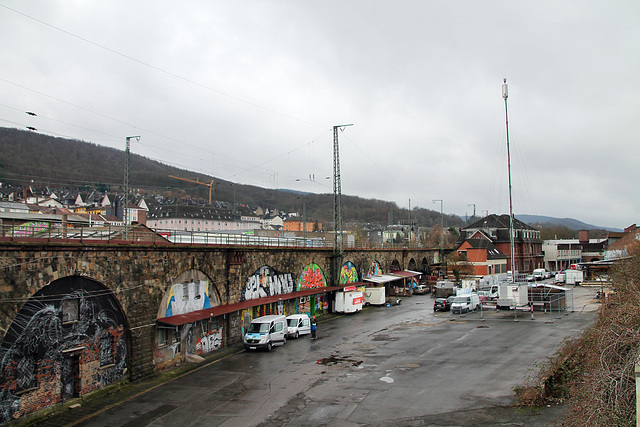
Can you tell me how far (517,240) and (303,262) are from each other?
199 ft

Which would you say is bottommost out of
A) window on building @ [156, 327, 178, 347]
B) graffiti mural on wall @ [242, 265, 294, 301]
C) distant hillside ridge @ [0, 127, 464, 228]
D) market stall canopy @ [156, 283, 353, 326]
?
window on building @ [156, 327, 178, 347]

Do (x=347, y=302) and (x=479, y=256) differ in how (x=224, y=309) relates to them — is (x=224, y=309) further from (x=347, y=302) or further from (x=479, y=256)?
(x=479, y=256)

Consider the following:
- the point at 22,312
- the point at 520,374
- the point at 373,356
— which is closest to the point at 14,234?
the point at 22,312

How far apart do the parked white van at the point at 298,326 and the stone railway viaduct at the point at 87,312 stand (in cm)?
423

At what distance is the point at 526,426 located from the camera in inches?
510

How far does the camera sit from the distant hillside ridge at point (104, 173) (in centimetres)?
8937

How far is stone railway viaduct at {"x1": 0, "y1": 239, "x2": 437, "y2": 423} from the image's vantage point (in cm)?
1547

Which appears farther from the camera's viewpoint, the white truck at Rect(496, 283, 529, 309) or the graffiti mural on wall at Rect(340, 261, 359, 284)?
the graffiti mural on wall at Rect(340, 261, 359, 284)

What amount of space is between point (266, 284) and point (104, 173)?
89841 mm

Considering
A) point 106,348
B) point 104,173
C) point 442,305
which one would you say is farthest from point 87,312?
point 104,173

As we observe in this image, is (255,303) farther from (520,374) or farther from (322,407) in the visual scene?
(520,374)

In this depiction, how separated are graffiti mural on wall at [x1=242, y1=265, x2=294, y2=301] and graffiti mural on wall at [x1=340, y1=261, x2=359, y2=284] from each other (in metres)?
11.4

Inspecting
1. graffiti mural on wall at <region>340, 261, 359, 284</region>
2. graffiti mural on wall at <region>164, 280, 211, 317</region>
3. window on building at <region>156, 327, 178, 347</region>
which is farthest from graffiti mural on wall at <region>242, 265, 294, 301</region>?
graffiti mural on wall at <region>340, 261, 359, 284</region>

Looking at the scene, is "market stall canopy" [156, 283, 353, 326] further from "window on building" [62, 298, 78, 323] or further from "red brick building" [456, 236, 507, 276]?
"red brick building" [456, 236, 507, 276]
